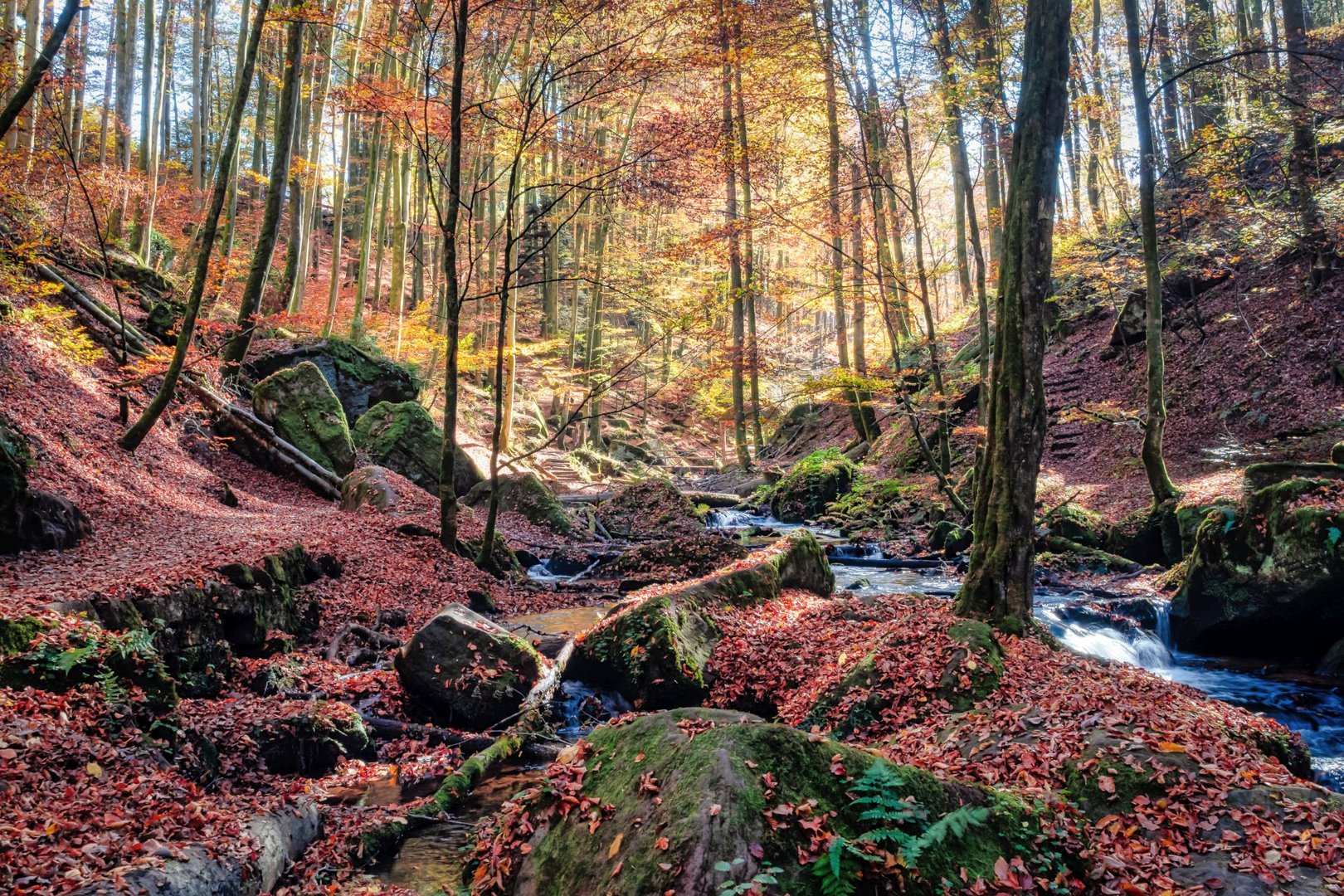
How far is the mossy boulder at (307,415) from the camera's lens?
15367 mm

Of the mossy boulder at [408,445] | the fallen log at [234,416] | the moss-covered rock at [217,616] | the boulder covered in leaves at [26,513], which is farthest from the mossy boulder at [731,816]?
the mossy boulder at [408,445]

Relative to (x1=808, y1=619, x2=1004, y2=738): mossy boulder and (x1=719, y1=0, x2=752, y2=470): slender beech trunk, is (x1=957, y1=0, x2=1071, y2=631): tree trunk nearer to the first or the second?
(x1=808, y1=619, x2=1004, y2=738): mossy boulder

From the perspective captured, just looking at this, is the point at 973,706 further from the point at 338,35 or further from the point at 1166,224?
the point at 338,35

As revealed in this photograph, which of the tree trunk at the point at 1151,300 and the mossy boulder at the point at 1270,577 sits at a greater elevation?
the tree trunk at the point at 1151,300

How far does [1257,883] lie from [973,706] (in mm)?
2325

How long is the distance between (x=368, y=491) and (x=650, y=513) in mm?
6438

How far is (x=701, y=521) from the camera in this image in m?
17.2

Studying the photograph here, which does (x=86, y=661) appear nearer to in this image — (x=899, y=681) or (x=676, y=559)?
(x=899, y=681)

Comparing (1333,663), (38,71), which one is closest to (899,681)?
(1333,663)

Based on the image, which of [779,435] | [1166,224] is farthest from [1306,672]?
[779,435]

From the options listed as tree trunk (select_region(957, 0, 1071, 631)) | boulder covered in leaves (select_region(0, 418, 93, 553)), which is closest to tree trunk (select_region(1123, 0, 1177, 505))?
tree trunk (select_region(957, 0, 1071, 631))

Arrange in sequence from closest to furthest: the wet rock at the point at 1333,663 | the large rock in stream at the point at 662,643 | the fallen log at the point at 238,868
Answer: the fallen log at the point at 238,868 < the large rock in stream at the point at 662,643 < the wet rock at the point at 1333,663

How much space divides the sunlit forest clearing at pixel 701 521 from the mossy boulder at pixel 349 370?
13 cm

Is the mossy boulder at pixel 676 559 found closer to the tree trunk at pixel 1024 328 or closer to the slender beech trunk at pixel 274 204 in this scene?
the tree trunk at pixel 1024 328
